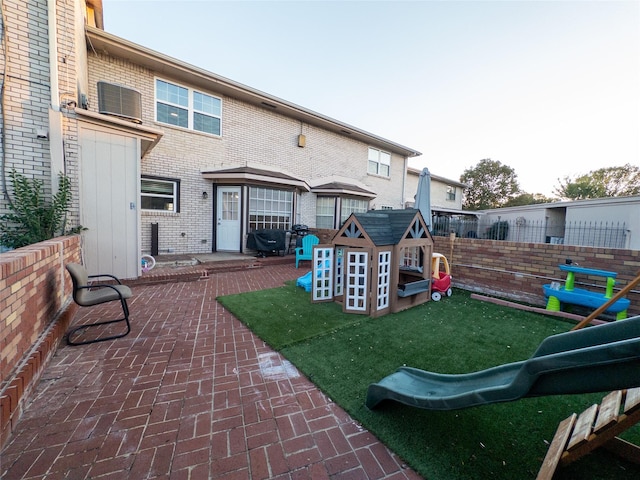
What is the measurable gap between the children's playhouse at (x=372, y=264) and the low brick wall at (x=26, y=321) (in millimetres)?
3750

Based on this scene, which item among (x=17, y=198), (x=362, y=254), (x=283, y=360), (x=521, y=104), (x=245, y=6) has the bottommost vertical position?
(x=283, y=360)

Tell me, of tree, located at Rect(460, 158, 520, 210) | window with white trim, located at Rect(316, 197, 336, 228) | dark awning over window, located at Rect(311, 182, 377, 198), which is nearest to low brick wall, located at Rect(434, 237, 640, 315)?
dark awning over window, located at Rect(311, 182, 377, 198)

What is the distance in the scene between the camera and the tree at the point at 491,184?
1383 inches

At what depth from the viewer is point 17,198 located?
4.46m

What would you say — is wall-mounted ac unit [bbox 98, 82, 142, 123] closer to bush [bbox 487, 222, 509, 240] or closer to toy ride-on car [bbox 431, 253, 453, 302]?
toy ride-on car [bbox 431, 253, 453, 302]

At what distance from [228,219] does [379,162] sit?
33.2 ft

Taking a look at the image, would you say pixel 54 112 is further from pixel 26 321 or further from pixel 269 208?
pixel 269 208

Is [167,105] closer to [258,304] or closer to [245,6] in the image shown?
[245,6]

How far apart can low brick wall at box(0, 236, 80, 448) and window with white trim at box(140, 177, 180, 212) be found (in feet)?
17.7

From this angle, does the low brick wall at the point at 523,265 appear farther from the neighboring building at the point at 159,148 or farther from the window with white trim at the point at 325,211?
the neighboring building at the point at 159,148

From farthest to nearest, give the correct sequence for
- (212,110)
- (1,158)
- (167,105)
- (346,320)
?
1. (212,110)
2. (167,105)
3. (1,158)
4. (346,320)

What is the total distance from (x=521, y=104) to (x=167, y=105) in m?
14.1

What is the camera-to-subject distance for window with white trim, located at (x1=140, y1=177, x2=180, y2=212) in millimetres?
8477

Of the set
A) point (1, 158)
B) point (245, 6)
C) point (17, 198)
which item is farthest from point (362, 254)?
point (245, 6)
